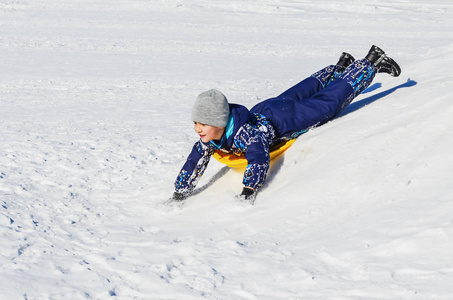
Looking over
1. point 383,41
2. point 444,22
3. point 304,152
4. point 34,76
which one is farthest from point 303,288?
point 444,22

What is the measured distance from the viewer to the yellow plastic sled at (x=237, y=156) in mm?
3811

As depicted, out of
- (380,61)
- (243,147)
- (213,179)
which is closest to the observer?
(243,147)

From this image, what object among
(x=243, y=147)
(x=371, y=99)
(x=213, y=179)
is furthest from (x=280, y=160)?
(x=371, y=99)

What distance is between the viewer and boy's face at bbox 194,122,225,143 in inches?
138

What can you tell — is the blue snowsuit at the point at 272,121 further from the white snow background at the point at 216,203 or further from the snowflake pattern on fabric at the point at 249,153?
the white snow background at the point at 216,203

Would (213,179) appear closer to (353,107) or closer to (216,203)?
(216,203)

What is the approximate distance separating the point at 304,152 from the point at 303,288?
1.44 m

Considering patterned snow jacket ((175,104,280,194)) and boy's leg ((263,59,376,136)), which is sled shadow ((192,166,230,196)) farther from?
boy's leg ((263,59,376,136))

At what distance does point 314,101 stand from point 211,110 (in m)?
0.91

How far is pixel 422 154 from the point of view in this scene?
3.16m

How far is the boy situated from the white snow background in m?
0.12

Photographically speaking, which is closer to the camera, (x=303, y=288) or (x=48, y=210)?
(x=303, y=288)

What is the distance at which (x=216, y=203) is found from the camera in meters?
3.60

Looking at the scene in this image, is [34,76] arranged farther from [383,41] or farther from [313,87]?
[383,41]
